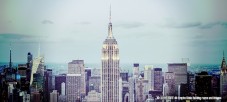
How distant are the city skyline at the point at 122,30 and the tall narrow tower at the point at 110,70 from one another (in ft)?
0.22

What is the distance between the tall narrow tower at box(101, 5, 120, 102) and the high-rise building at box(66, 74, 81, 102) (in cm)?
Result: 28

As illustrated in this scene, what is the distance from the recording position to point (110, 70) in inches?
212

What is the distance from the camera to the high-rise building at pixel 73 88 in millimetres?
5328

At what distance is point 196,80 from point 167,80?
12.8 inches

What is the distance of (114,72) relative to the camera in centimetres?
539

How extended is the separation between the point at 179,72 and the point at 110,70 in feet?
2.58

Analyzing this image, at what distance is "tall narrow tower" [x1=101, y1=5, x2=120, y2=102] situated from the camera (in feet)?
17.5

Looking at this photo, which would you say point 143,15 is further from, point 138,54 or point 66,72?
point 66,72

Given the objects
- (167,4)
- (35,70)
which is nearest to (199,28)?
(167,4)

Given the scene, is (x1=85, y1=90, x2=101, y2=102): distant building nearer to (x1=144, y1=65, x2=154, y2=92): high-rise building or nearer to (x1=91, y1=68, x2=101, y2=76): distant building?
(x1=91, y1=68, x2=101, y2=76): distant building

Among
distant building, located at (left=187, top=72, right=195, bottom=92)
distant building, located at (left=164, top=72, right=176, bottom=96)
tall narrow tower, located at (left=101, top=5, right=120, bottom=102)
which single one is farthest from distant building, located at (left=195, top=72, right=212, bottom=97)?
tall narrow tower, located at (left=101, top=5, right=120, bottom=102)

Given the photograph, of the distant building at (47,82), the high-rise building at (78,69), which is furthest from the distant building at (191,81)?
the distant building at (47,82)

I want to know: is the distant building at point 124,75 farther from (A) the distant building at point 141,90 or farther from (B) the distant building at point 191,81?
(B) the distant building at point 191,81

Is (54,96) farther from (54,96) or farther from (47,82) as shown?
(47,82)
